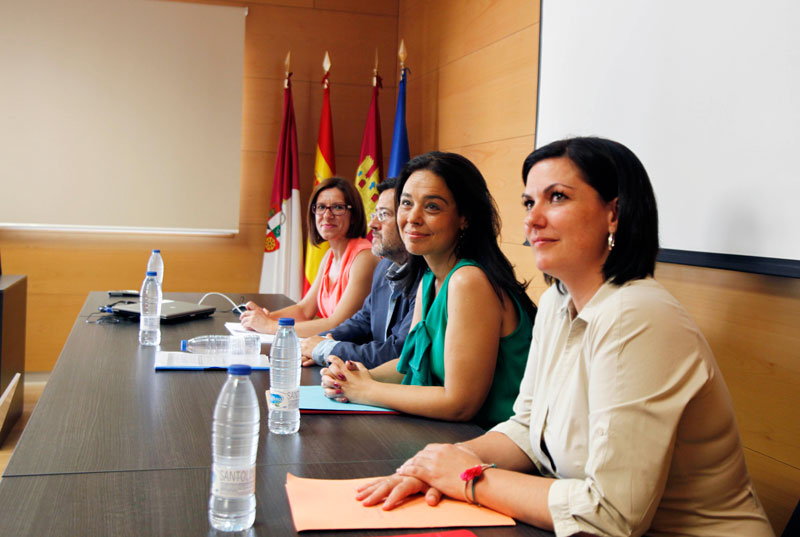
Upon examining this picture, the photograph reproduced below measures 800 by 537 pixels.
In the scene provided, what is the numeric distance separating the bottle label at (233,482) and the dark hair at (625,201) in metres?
0.73

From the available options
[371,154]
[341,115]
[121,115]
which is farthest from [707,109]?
[121,115]

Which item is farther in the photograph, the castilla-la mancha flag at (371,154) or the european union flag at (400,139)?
the castilla-la mancha flag at (371,154)

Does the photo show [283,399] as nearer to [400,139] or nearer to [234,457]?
[234,457]

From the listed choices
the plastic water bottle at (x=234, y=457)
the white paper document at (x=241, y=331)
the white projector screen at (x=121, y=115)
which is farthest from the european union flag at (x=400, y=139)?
the plastic water bottle at (x=234, y=457)

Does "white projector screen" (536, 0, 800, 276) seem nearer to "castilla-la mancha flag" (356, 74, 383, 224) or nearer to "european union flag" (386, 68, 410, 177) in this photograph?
"european union flag" (386, 68, 410, 177)

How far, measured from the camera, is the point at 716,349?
1.96 metres

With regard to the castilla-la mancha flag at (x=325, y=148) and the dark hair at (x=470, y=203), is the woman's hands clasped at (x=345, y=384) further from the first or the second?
the castilla-la mancha flag at (x=325, y=148)

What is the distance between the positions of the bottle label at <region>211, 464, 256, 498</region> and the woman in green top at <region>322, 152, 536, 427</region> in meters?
0.70

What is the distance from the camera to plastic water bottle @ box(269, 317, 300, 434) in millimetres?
1543

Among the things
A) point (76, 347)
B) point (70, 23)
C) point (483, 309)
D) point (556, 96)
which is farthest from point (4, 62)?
point (483, 309)

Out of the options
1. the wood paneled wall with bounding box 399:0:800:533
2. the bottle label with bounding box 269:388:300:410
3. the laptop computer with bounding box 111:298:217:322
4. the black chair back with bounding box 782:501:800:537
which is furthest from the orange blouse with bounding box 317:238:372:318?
the black chair back with bounding box 782:501:800:537

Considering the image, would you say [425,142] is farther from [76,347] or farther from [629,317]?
[629,317]

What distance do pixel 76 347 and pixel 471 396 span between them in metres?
1.41

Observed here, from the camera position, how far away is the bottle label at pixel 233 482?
1.06 m
